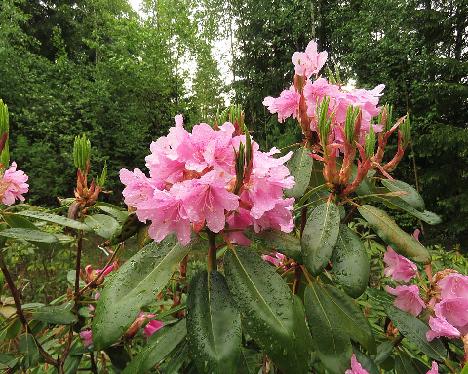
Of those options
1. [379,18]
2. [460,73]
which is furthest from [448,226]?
[379,18]

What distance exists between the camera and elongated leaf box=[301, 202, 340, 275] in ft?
2.23

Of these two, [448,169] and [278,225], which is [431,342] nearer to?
[278,225]

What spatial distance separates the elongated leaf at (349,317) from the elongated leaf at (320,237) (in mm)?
156

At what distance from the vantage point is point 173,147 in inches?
26.3

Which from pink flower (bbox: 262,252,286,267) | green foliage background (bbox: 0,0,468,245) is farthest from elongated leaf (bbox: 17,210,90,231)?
green foliage background (bbox: 0,0,468,245)

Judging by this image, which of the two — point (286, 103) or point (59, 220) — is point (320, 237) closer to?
point (286, 103)

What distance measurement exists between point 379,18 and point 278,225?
932 cm

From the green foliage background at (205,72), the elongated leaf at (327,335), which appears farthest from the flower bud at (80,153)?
the green foliage background at (205,72)

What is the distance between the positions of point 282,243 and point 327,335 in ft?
0.70

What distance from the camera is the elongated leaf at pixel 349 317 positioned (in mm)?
768

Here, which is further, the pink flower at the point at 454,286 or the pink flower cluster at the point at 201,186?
the pink flower at the point at 454,286

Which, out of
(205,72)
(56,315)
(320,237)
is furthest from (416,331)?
(205,72)

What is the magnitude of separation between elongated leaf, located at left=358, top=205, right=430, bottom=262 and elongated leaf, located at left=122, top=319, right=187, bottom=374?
1.51 feet

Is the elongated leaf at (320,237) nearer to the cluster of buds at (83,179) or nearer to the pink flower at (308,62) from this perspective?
the pink flower at (308,62)
